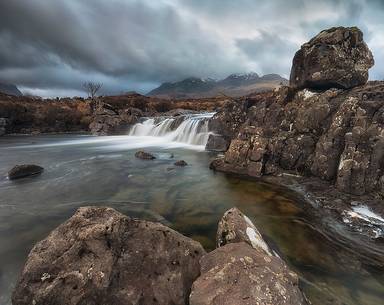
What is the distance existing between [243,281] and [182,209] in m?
7.69

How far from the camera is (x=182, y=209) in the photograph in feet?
40.8

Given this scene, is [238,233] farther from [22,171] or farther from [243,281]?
[22,171]

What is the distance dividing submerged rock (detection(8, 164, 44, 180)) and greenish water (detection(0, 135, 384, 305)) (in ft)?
1.70

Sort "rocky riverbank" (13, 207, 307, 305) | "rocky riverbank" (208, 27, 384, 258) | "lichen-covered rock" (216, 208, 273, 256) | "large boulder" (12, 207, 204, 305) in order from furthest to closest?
1. "rocky riverbank" (208, 27, 384, 258)
2. "lichen-covered rock" (216, 208, 273, 256)
3. "large boulder" (12, 207, 204, 305)
4. "rocky riverbank" (13, 207, 307, 305)

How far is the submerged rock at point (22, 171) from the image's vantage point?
18219mm

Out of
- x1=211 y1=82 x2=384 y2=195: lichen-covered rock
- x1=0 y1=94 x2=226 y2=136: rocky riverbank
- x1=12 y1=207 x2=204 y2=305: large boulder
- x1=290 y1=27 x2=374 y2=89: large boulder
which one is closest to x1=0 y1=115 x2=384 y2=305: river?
x1=211 y1=82 x2=384 y2=195: lichen-covered rock

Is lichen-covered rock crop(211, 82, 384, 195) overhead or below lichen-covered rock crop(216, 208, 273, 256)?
overhead

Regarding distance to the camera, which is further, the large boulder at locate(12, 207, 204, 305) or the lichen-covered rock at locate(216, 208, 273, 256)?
the lichen-covered rock at locate(216, 208, 273, 256)

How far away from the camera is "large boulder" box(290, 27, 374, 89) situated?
1784 cm

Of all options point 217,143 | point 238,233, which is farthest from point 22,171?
point 217,143

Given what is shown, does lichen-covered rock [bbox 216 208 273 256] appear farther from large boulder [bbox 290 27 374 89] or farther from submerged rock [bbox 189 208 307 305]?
large boulder [bbox 290 27 374 89]

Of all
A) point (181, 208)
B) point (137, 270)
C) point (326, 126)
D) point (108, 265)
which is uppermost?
point (326, 126)

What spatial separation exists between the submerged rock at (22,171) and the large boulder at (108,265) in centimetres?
1541

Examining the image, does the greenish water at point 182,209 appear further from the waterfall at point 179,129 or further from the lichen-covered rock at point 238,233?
the waterfall at point 179,129
